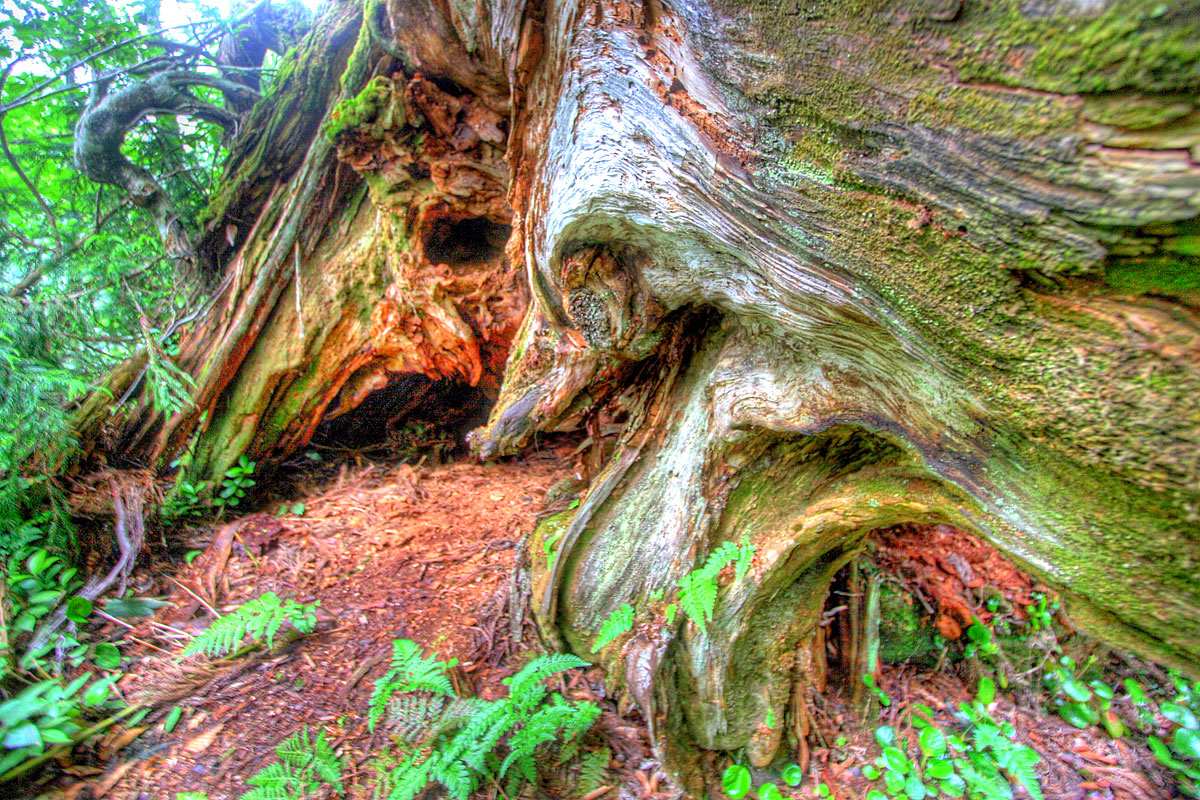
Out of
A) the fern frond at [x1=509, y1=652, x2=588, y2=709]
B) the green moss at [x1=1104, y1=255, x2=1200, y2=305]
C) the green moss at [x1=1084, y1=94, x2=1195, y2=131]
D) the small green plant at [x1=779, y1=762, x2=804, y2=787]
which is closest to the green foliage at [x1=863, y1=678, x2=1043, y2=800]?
the small green plant at [x1=779, y1=762, x2=804, y2=787]

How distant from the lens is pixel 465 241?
382 cm

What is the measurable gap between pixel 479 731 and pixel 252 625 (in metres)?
1.39

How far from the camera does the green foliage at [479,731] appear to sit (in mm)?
2039

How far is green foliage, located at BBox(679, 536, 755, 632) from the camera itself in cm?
212

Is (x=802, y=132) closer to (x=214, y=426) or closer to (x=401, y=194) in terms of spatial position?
(x=401, y=194)

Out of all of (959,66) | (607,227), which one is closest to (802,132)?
(959,66)

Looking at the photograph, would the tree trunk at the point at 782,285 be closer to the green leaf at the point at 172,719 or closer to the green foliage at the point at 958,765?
the green foliage at the point at 958,765

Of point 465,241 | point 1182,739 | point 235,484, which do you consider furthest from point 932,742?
point 235,484

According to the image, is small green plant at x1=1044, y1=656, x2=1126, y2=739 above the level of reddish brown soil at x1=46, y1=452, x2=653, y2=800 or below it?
below

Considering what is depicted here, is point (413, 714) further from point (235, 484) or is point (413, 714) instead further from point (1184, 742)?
point (1184, 742)

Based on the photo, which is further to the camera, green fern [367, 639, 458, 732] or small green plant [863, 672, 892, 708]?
small green plant [863, 672, 892, 708]

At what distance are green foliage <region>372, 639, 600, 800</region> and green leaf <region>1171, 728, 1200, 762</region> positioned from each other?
2.72 metres

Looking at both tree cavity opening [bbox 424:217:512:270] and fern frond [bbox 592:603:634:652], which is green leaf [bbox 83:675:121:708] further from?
tree cavity opening [bbox 424:217:512:270]

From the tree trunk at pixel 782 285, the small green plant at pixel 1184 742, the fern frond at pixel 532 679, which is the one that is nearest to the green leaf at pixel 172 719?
the fern frond at pixel 532 679
